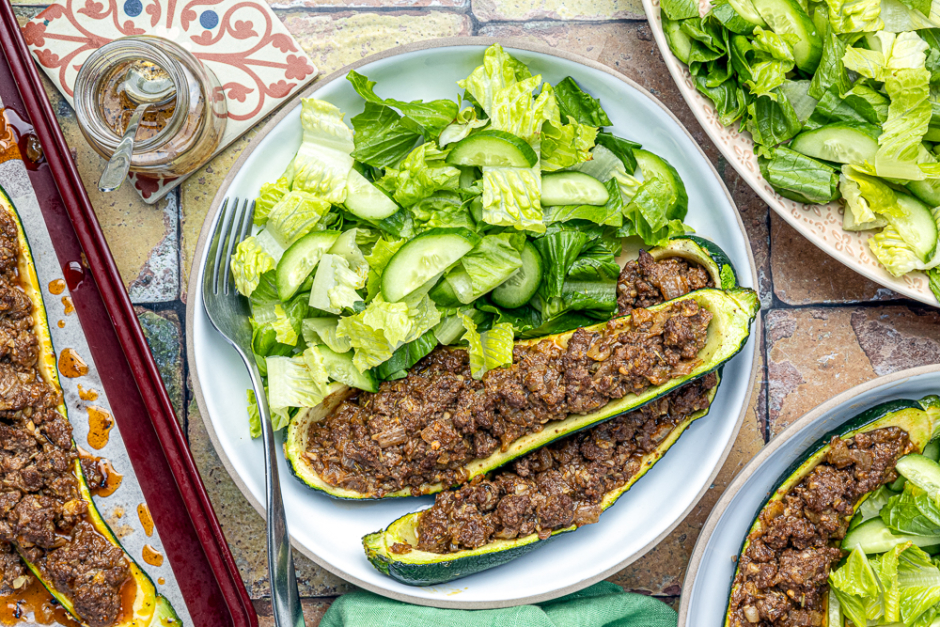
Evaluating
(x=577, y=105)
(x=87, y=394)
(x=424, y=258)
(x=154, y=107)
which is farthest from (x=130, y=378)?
(x=577, y=105)

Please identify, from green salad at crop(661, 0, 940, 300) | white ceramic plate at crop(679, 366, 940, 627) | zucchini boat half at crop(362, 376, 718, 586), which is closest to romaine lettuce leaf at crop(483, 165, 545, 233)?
green salad at crop(661, 0, 940, 300)

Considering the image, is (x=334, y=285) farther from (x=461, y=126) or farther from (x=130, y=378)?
(x=130, y=378)

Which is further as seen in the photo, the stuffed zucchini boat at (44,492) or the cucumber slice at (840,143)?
the cucumber slice at (840,143)

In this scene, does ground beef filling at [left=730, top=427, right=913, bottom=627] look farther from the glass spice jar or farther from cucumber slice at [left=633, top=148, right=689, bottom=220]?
the glass spice jar

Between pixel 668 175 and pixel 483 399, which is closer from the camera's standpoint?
pixel 483 399

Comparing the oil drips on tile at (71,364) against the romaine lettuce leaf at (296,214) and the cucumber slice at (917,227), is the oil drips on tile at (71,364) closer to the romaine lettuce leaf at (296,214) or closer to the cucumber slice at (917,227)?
the romaine lettuce leaf at (296,214)

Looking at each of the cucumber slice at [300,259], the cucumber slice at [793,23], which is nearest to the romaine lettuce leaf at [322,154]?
the cucumber slice at [300,259]
